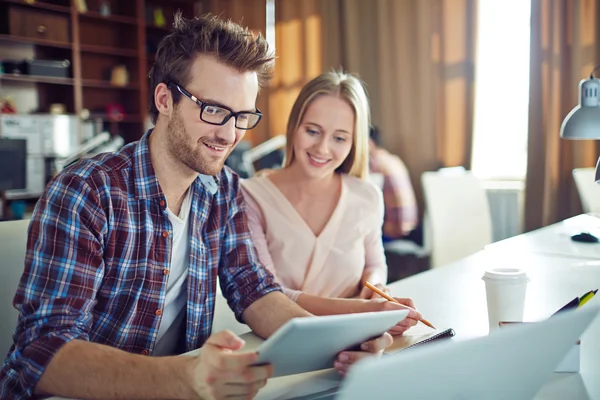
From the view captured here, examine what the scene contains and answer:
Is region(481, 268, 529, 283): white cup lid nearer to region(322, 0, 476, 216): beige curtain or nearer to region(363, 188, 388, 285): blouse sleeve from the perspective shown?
region(363, 188, 388, 285): blouse sleeve

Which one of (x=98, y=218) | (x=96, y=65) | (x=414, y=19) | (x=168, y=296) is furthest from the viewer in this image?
(x=96, y=65)

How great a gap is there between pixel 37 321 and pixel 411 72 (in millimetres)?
4317

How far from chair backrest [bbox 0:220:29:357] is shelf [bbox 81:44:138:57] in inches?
189

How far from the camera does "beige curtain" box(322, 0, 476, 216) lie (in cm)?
470

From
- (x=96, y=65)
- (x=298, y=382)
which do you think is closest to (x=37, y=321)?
(x=298, y=382)

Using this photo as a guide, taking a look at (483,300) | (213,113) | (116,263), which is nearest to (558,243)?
(483,300)

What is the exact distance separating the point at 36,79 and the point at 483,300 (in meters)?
4.85

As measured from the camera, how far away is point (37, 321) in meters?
1.04

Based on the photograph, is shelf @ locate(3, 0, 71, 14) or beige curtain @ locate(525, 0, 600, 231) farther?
shelf @ locate(3, 0, 71, 14)

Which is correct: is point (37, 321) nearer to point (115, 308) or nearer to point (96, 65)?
point (115, 308)

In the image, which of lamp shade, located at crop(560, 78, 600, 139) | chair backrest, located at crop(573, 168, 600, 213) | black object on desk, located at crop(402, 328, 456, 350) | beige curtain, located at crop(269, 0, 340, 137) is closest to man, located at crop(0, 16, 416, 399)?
black object on desk, located at crop(402, 328, 456, 350)

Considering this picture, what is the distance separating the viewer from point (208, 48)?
132 cm

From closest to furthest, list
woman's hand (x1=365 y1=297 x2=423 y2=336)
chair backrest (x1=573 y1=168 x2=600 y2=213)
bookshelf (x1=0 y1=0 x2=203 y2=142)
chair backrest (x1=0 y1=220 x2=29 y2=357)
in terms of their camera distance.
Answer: woman's hand (x1=365 y1=297 x2=423 y2=336) < chair backrest (x1=0 y1=220 x2=29 y2=357) < chair backrest (x1=573 y1=168 x2=600 y2=213) < bookshelf (x1=0 y1=0 x2=203 y2=142)

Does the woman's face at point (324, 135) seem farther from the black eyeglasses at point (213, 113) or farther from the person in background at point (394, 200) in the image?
the person in background at point (394, 200)
